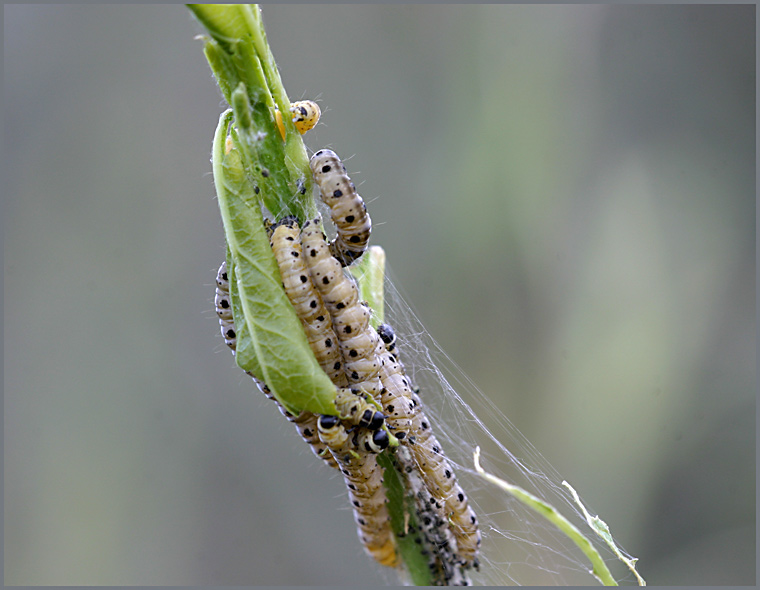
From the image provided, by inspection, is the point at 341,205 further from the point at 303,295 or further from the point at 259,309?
the point at 259,309

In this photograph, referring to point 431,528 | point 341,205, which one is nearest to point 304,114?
point 341,205

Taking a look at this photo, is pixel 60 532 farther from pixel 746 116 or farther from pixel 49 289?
pixel 746 116

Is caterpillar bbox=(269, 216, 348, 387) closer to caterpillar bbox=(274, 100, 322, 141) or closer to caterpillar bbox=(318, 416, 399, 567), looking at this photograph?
caterpillar bbox=(318, 416, 399, 567)

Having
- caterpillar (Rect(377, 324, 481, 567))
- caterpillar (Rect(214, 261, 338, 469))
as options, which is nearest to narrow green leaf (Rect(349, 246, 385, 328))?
caterpillar (Rect(377, 324, 481, 567))

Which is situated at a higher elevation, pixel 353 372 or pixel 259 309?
pixel 259 309

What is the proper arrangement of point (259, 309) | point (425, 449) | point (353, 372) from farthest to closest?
1. point (425, 449)
2. point (353, 372)
3. point (259, 309)

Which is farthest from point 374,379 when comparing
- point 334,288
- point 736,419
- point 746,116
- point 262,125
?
point 746,116
